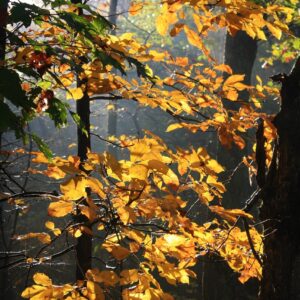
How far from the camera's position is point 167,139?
1477 cm

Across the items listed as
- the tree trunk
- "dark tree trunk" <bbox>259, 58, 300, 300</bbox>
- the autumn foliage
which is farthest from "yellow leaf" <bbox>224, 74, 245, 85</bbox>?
the tree trunk

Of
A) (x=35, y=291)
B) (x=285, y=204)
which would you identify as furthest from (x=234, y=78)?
(x=35, y=291)

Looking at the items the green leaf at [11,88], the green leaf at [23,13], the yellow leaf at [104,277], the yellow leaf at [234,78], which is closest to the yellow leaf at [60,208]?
the yellow leaf at [104,277]

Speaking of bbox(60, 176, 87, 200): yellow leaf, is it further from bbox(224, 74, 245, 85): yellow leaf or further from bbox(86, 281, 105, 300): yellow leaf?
bbox(224, 74, 245, 85): yellow leaf

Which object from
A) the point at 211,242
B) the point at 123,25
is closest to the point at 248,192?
the point at 211,242

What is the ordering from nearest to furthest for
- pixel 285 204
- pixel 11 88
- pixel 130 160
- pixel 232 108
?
pixel 11 88
pixel 130 160
pixel 285 204
pixel 232 108

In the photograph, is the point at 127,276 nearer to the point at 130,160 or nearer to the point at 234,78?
the point at 130,160

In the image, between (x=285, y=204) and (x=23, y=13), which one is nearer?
(x=23, y=13)

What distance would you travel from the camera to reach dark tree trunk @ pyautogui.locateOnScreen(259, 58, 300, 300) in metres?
2.55

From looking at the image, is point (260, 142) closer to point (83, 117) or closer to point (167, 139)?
point (83, 117)

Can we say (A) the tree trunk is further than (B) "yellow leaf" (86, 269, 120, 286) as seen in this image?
Yes

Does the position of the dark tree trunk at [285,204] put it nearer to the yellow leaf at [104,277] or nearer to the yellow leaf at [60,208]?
the yellow leaf at [104,277]

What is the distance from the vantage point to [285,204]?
2.56 metres

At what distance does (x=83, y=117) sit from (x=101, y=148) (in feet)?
44.2
